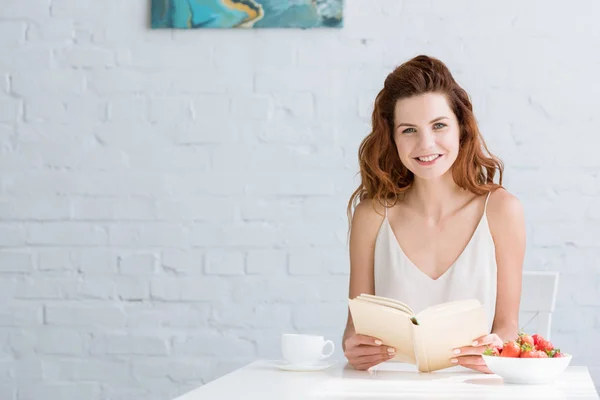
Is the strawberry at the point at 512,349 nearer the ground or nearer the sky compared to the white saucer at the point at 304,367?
nearer the sky

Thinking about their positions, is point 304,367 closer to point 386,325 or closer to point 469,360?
point 386,325

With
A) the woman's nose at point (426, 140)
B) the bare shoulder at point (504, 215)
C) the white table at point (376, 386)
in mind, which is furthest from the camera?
the bare shoulder at point (504, 215)

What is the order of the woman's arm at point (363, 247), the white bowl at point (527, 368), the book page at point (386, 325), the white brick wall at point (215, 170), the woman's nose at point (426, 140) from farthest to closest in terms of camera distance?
the white brick wall at point (215, 170) → the woman's arm at point (363, 247) → the woman's nose at point (426, 140) → the book page at point (386, 325) → the white bowl at point (527, 368)

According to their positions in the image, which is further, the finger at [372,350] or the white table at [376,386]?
the finger at [372,350]

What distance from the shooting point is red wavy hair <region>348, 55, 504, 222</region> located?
7.09 feet

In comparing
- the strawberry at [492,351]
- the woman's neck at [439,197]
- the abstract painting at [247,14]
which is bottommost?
the strawberry at [492,351]

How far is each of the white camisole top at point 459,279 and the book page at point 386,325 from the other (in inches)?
17.3

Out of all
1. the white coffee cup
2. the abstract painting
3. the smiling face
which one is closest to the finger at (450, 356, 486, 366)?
the white coffee cup

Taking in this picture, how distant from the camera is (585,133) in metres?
2.82

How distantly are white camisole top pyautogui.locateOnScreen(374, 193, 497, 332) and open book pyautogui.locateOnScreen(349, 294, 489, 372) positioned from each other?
46cm

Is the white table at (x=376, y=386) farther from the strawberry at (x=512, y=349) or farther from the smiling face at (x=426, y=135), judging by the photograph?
the smiling face at (x=426, y=135)

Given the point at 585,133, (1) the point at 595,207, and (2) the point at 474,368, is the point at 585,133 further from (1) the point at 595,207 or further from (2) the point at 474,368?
(2) the point at 474,368

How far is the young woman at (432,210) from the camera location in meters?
2.13

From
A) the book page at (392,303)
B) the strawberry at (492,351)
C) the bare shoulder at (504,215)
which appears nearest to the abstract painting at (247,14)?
the bare shoulder at (504,215)
